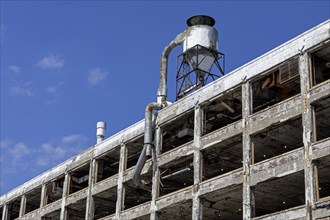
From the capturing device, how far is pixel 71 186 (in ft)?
186

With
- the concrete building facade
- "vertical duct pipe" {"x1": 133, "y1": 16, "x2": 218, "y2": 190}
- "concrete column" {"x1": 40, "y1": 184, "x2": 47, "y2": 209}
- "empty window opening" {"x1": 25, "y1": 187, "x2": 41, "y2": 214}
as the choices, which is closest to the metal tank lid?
"vertical duct pipe" {"x1": 133, "y1": 16, "x2": 218, "y2": 190}

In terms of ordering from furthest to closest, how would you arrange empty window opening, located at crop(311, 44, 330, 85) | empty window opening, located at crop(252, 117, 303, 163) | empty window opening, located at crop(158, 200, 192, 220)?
1. empty window opening, located at crop(158, 200, 192, 220)
2. empty window opening, located at crop(252, 117, 303, 163)
3. empty window opening, located at crop(311, 44, 330, 85)

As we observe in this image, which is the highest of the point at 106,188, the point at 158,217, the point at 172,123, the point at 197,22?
the point at 197,22

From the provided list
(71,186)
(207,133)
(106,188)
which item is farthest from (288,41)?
(71,186)

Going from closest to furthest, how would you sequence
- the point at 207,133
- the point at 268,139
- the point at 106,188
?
the point at 268,139 → the point at 207,133 → the point at 106,188

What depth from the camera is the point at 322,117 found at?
3872 centimetres

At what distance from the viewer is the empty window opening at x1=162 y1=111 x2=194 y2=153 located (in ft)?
151

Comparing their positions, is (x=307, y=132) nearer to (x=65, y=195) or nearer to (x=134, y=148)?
(x=134, y=148)

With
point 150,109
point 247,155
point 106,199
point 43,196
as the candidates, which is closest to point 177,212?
point 150,109

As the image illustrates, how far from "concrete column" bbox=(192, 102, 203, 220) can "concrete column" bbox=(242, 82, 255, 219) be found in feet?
13.7

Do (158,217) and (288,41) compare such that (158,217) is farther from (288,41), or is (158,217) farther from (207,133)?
(288,41)

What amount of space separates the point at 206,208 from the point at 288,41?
12.5 metres

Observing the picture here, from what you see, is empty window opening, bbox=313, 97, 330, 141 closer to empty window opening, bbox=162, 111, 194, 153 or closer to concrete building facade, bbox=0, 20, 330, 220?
concrete building facade, bbox=0, 20, 330, 220

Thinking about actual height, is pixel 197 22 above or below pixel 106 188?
above
